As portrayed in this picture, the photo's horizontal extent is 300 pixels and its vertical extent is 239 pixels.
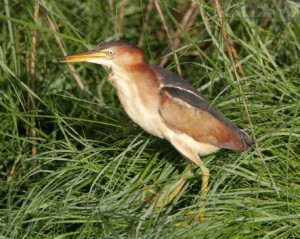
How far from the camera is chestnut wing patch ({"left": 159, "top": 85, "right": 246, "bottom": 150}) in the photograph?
3375 mm

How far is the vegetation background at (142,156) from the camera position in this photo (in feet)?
10.3

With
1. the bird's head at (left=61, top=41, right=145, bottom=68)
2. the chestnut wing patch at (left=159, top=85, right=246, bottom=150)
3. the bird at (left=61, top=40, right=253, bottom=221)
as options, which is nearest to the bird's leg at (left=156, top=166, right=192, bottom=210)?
the bird at (left=61, top=40, right=253, bottom=221)

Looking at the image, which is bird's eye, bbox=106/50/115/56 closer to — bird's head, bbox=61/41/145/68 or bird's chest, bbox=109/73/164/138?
bird's head, bbox=61/41/145/68

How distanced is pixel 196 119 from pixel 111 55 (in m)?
0.46

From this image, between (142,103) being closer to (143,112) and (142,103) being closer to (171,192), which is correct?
(143,112)

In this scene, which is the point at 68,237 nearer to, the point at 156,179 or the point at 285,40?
the point at 156,179

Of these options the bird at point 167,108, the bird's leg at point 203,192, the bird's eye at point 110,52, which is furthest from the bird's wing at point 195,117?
the bird's eye at point 110,52

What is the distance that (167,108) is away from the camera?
336cm

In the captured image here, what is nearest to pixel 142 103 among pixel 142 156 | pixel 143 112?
pixel 143 112

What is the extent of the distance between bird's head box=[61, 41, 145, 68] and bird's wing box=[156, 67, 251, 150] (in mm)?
168

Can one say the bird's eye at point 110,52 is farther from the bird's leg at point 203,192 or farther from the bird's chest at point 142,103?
the bird's leg at point 203,192

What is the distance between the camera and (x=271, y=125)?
360 cm

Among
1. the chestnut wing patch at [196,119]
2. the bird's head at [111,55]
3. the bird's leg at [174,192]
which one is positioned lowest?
the bird's leg at [174,192]

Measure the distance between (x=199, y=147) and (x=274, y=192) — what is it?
0.38 m
